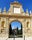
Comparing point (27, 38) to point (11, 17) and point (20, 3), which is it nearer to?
point (11, 17)

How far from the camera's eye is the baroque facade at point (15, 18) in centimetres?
641

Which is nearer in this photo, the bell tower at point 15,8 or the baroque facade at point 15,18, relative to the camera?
the baroque facade at point 15,18

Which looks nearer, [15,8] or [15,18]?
[15,18]

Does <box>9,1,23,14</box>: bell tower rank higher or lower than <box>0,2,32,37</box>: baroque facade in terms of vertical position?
higher

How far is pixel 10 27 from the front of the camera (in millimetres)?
6477

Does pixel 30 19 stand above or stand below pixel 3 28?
above

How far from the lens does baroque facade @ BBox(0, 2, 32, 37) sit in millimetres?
6410

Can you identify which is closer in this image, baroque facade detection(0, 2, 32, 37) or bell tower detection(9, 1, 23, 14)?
baroque facade detection(0, 2, 32, 37)

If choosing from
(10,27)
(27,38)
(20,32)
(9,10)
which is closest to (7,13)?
(9,10)

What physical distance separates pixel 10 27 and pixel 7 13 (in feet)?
2.75

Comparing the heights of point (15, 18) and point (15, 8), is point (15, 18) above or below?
below

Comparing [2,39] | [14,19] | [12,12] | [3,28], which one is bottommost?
[2,39]

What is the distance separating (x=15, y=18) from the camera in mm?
6523

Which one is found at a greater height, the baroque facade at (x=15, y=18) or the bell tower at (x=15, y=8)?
the bell tower at (x=15, y=8)
